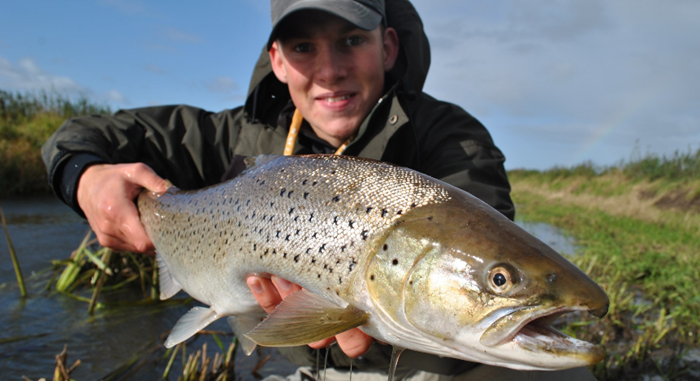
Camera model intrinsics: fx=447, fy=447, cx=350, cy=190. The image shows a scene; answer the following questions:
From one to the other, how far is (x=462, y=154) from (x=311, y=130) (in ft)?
4.04

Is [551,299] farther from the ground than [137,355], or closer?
farther from the ground

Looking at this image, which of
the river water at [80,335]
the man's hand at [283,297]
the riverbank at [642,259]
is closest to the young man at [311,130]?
the man's hand at [283,297]

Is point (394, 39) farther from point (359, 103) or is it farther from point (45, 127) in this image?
point (45, 127)

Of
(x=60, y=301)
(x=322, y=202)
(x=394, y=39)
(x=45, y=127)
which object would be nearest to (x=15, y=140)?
(x=45, y=127)

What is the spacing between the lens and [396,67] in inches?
152

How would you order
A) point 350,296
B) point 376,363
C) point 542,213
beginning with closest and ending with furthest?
point 350,296 → point 376,363 → point 542,213

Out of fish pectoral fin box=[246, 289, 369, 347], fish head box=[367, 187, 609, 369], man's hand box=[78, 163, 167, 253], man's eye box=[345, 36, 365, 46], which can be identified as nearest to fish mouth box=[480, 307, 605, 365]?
fish head box=[367, 187, 609, 369]

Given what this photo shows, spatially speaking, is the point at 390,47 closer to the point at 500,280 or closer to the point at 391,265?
the point at 391,265

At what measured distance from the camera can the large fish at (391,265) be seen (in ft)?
4.65

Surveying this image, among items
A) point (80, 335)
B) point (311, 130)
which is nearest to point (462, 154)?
point (311, 130)

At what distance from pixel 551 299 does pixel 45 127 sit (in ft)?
60.7

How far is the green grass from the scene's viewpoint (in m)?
12.3

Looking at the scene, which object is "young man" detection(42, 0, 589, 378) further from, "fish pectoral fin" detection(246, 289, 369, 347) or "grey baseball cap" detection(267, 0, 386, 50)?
"fish pectoral fin" detection(246, 289, 369, 347)

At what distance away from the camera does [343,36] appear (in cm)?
317
